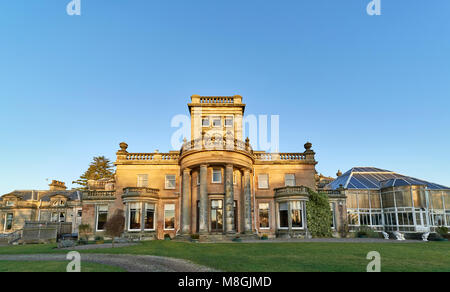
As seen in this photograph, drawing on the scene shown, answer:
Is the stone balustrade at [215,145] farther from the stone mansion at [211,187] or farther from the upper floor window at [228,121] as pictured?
the upper floor window at [228,121]

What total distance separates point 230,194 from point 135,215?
10.2 meters

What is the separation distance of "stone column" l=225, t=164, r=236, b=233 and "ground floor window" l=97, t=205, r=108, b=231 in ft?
44.6

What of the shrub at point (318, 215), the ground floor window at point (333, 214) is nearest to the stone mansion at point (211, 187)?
the ground floor window at point (333, 214)

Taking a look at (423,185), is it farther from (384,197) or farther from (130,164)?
(130,164)

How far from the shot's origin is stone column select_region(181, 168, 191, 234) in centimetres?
2586

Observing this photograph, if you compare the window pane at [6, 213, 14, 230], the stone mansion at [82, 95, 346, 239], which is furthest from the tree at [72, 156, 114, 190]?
the stone mansion at [82, 95, 346, 239]

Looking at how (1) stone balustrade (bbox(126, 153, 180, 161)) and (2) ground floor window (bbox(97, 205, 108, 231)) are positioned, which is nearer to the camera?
(2) ground floor window (bbox(97, 205, 108, 231))

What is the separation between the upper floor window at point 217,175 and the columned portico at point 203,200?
225cm

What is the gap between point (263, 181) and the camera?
29.7 m

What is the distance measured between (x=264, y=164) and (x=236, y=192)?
494 centimetres

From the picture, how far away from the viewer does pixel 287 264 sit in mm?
10156

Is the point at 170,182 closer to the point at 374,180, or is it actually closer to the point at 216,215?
the point at 216,215

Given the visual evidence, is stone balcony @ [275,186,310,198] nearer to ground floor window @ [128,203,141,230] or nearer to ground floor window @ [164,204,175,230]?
ground floor window @ [164,204,175,230]
